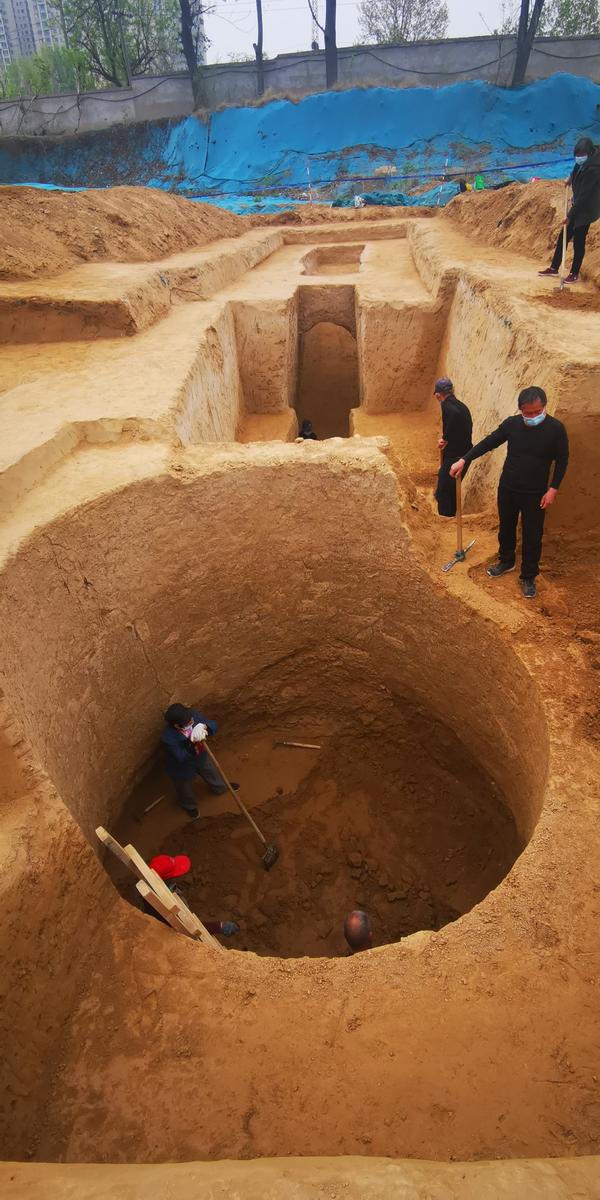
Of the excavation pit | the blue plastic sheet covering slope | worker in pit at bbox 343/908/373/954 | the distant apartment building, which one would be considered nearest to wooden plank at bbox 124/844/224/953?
worker in pit at bbox 343/908/373/954

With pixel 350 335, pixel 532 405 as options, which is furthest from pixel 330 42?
pixel 532 405

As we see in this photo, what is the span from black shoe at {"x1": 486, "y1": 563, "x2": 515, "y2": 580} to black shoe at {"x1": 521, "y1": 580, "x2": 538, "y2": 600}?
0.21m

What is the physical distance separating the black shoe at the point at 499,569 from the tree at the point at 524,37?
26.4 meters

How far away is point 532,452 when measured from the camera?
4215 mm

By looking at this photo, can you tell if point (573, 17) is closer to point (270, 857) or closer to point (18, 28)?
point (270, 857)

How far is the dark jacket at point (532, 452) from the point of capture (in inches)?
163

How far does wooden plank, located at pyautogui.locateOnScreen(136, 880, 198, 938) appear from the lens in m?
3.20

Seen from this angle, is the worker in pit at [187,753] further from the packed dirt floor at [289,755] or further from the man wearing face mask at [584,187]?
the man wearing face mask at [584,187]

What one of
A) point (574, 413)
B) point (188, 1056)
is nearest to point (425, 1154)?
point (188, 1056)

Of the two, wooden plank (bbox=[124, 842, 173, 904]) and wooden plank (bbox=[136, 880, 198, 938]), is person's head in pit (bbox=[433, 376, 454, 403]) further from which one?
wooden plank (bbox=[136, 880, 198, 938])

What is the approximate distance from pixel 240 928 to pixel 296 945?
1.41 feet

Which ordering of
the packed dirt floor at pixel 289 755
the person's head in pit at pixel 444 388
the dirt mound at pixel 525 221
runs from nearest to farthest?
the packed dirt floor at pixel 289 755
the person's head in pit at pixel 444 388
the dirt mound at pixel 525 221

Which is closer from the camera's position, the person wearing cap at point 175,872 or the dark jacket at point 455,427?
Result: the person wearing cap at point 175,872

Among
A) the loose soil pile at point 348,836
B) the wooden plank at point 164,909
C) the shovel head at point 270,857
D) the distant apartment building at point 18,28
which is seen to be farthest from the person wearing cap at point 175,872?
the distant apartment building at point 18,28
